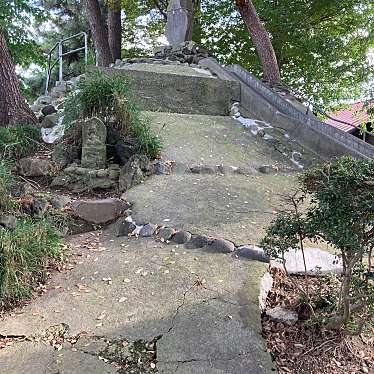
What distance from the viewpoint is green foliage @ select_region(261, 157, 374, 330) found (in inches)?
75.6

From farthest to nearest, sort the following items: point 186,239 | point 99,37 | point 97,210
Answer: point 99,37 < point 97,210 < point 186,239

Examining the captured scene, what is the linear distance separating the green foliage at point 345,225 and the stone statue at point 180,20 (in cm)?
867

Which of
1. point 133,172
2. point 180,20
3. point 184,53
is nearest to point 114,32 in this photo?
point 180,20

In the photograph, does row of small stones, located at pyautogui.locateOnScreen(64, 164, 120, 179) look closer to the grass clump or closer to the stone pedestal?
the stone pedestal

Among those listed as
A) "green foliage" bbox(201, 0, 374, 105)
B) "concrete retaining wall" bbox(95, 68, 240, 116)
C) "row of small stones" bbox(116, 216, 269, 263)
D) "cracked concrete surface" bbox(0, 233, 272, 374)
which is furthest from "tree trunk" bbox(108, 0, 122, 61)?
"cracked concrete surface" bbox(0, 233, 272, 374)

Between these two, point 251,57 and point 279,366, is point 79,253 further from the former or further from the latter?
point 251,57

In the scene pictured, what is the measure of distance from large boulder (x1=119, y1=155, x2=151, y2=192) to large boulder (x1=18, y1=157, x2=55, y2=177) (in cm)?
84

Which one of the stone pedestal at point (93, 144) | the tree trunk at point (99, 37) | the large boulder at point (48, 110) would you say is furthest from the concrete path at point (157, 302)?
the tree trunk at point (99, 37)

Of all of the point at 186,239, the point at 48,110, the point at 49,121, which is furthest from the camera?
the point at 48,110

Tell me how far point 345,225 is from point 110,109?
3431mm

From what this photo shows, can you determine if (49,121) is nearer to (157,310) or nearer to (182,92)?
(182,92)

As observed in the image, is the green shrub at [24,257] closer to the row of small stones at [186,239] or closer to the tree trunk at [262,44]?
the row of small stones at [186,239]

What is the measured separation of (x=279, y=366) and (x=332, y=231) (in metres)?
0.80

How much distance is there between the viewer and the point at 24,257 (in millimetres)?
2686
